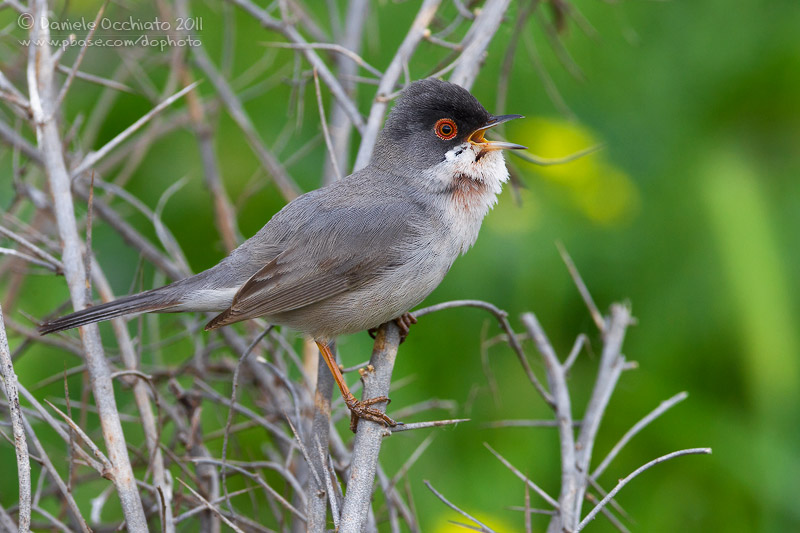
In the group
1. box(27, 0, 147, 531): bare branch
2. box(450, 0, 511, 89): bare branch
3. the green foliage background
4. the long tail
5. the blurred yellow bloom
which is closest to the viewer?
box(27, 0, 147, 531): bare branch

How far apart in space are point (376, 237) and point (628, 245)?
189cm

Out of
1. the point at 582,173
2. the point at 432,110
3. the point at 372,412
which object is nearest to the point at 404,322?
the point at 372,412

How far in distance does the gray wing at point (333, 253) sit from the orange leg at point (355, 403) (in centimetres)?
23

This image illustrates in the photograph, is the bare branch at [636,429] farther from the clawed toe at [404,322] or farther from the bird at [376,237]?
the clawed toe at [404,322]

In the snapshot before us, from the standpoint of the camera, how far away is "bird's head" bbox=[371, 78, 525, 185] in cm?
320

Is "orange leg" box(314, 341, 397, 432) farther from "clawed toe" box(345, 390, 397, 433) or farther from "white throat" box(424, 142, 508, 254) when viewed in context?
"white throat" box(424, 142, 508, 254)

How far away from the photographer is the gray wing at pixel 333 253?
10.2 ft

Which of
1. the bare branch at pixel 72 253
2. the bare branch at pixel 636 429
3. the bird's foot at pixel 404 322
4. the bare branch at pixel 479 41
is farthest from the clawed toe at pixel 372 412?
the bare branch at pixel 479 41

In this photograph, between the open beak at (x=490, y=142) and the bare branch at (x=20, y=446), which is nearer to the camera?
the bare branch at (x=20, y=446)

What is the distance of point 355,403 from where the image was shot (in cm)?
293

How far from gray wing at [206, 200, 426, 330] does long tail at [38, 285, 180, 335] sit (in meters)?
0.26

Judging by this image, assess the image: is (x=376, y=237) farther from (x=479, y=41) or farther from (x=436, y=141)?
(x=479, y=41)

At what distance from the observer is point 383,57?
4.89 meters

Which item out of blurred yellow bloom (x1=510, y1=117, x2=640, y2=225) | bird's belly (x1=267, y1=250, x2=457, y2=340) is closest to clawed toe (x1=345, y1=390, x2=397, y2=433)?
bird's belly (x1=267, y1=250, x2=457, y2=340)
